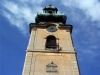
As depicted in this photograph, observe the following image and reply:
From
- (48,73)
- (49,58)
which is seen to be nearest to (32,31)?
(49,58)

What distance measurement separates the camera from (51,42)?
25.9 meters

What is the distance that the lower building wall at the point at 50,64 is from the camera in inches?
863

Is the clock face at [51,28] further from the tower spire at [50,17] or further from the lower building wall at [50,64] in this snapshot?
the lower building wall at [50,64]

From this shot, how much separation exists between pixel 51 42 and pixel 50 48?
113cm

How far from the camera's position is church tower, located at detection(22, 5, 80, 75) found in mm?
22203

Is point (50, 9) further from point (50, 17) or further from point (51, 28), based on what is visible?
point (51, 28)

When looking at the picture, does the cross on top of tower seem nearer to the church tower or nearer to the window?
the church tower

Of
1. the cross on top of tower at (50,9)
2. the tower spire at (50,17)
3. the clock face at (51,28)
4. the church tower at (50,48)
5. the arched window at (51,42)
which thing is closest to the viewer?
the church tower at (50,48)

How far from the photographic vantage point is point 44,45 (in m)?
25.1

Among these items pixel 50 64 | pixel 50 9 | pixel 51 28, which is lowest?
pixel 50 64

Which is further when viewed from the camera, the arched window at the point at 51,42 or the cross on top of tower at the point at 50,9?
the cross on top of tower at the point at 50,9

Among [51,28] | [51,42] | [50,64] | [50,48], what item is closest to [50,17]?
[51,28]

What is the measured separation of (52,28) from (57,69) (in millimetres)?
6627

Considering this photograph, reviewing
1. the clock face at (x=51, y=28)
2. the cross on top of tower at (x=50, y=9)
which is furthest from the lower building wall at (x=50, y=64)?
the cross on top of tower at (x=50, y=9)
